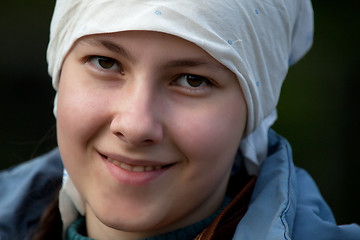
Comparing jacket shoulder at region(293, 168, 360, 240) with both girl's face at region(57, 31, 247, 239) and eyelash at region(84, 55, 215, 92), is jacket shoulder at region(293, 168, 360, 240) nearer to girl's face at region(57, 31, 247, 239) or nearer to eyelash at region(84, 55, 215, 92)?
girl's face at region(57, 31, 247, 239)

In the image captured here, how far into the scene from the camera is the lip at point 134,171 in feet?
6.57

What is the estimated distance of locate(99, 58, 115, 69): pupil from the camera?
2.02m

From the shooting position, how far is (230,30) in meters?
1.99

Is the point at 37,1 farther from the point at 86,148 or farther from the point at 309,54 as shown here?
the point at 86,148

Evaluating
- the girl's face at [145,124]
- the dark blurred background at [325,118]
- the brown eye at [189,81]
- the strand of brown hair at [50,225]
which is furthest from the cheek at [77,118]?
the dark blurred background at [325,118]

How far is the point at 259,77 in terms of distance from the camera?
2.15m

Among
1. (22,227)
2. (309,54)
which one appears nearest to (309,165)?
(309,54)

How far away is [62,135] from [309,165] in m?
3.42

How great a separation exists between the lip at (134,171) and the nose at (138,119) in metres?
0.10

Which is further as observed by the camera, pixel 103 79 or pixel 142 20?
pixel 103 79

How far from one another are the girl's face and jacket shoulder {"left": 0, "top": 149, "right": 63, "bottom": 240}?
60cm

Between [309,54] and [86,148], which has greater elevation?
[86,148]

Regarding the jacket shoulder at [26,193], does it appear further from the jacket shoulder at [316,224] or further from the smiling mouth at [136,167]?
the jacket shoulder at [316,224]

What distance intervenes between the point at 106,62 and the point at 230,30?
0.43 m
